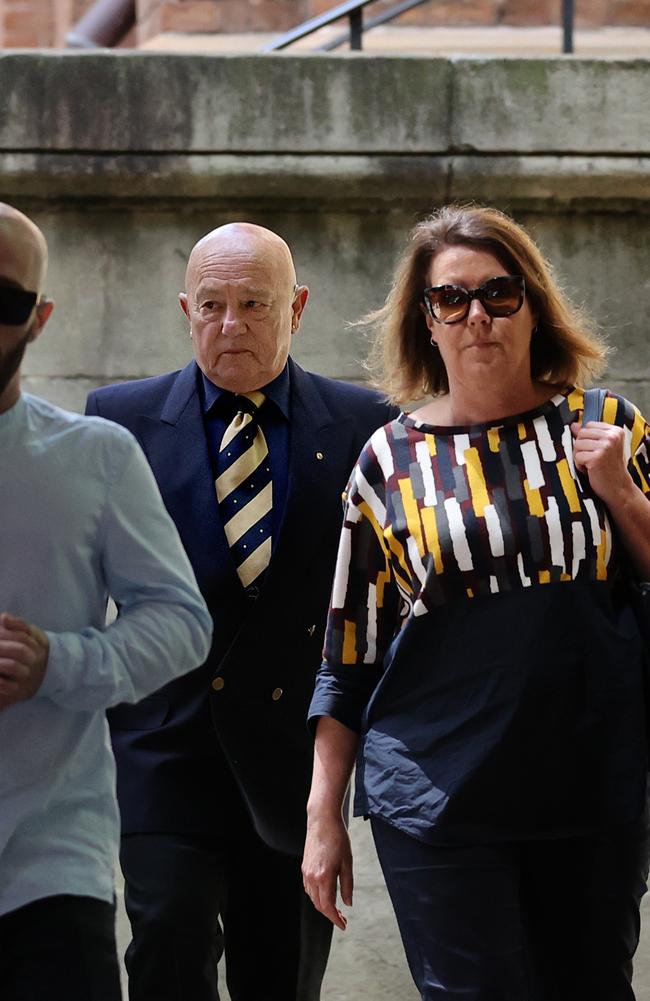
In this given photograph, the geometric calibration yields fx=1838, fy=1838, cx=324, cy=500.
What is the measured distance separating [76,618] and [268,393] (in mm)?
1362

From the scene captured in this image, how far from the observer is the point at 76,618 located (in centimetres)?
238

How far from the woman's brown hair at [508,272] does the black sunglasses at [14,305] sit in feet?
3.48

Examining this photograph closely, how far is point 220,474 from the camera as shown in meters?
3.57

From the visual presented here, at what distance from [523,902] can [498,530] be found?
1.92ft

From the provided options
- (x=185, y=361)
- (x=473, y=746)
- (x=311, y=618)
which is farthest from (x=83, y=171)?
(x=473, y=746)

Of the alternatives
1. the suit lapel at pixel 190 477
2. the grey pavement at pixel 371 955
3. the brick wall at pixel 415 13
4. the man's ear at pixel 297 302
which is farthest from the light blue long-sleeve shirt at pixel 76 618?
the brick wall at pixel 415 13

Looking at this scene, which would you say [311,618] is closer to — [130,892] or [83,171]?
[130,892]

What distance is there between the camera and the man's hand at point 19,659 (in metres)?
2.21

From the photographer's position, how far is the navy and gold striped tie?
3.52 metres

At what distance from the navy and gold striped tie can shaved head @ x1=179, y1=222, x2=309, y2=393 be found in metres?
0.07

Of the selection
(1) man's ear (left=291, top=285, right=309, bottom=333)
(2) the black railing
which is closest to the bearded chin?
(1) man's ear (left=291, top=285, right=309, bottom=333)

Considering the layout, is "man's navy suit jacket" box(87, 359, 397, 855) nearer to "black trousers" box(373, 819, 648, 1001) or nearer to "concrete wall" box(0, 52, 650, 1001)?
"black trousers" box(373, 819, 648, 1001)

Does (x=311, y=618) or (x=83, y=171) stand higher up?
(x=83, y=171)

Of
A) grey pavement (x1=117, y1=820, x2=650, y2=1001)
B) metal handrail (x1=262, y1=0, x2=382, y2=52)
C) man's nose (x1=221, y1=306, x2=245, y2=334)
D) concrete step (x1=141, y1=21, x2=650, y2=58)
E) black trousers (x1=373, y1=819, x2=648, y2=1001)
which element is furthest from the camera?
concrete step (x1=141, y1=21, x2=650, y2=58)
